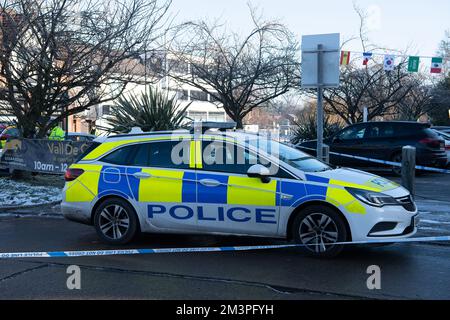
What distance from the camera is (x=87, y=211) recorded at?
23.6 ft

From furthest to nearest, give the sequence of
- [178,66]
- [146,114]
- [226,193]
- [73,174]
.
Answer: [178,66], [146,114], [73,174], [226,193]

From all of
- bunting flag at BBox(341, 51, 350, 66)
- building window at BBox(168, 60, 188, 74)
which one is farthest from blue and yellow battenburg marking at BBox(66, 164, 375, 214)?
bunting flag at BBox(341, 51, 350, 66)

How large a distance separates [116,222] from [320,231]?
2.73m

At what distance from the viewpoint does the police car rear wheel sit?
6.06 m

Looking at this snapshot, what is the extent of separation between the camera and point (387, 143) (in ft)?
51.2

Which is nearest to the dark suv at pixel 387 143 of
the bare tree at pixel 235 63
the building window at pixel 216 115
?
the bare tree at pixel 235 63

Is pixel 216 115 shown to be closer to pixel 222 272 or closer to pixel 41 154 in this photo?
pixel 41 154

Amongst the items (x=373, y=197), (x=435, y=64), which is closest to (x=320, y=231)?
(x=373, y=197)

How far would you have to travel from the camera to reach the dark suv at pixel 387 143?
15227 millimetres

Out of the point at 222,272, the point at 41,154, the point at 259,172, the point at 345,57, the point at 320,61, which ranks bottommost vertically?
the point at 222,272
